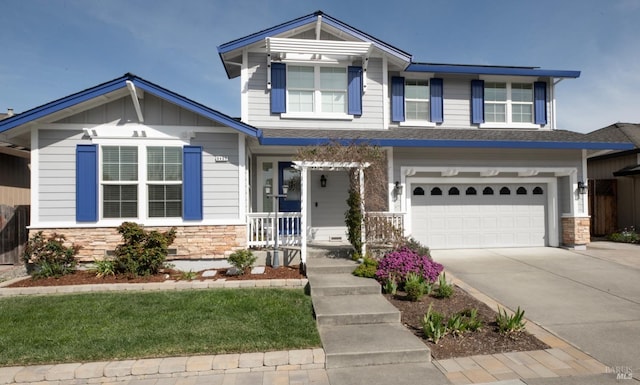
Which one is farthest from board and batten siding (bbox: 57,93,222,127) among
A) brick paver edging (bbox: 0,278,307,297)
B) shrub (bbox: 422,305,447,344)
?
shrub (bbox: 422,305,447,344)

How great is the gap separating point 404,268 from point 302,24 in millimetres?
7197

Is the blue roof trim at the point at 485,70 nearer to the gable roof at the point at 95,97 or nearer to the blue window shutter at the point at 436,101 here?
the blue window shutter at the point at 436,101

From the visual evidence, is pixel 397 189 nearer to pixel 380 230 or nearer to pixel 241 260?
pixel 380 230

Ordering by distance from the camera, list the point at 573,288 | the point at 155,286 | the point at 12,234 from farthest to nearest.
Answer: the point at 12,234
the point at 573,288
the point at 155,286

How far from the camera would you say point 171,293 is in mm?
6152

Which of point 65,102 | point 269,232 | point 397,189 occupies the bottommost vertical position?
point 269,232

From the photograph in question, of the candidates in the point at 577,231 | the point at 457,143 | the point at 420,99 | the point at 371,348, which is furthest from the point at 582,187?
the point at 371,348

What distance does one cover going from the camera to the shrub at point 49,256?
7.07 metres

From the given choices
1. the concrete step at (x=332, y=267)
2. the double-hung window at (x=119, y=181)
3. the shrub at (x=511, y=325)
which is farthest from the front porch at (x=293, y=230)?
the shrub at (x=511, y=325)

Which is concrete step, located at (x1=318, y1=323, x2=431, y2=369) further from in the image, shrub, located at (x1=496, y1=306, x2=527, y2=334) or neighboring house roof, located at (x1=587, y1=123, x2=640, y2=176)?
neighboring house roof, located at (x1=587, y1=123, x2=640, y2=176)

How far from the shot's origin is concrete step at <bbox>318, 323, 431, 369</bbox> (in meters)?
4.00

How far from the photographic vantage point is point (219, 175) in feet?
26.2

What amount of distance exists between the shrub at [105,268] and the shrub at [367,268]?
15.8 feet

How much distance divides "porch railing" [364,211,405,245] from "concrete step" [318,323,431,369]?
302 centimetres
